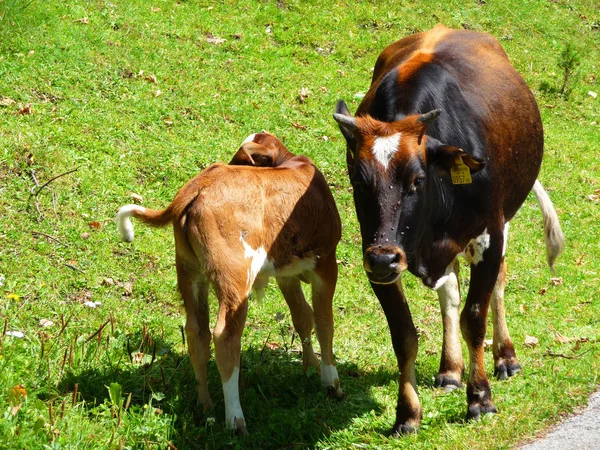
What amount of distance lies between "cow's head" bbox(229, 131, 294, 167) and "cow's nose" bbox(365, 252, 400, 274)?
1902 millimetres

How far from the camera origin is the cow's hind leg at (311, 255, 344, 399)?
6539mm

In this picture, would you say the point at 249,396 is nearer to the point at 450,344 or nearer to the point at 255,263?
the point at 255,263

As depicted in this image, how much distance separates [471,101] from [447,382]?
2283 millimetres

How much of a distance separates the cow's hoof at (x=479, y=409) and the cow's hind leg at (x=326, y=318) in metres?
1.05

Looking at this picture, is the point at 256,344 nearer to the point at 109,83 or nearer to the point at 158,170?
the point at 158,170

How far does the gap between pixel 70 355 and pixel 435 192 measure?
2.79 meters

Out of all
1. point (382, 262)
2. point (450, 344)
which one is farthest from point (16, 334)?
point (450, 344)

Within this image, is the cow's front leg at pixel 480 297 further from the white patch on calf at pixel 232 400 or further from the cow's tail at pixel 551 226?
the cow's tail at pixel 551 226

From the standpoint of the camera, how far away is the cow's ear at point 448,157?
18.5ft

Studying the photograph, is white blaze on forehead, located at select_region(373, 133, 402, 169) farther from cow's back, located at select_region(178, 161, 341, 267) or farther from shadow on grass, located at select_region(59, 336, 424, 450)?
shadow on grass, located at select_region(59, 336, 424, 450)

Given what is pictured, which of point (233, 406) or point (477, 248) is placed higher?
point (477, 248)

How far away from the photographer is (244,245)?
19.1 ft

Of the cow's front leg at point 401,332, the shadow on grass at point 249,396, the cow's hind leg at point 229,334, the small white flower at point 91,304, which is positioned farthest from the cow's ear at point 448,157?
the small white flower at point 91,304

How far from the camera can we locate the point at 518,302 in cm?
920
